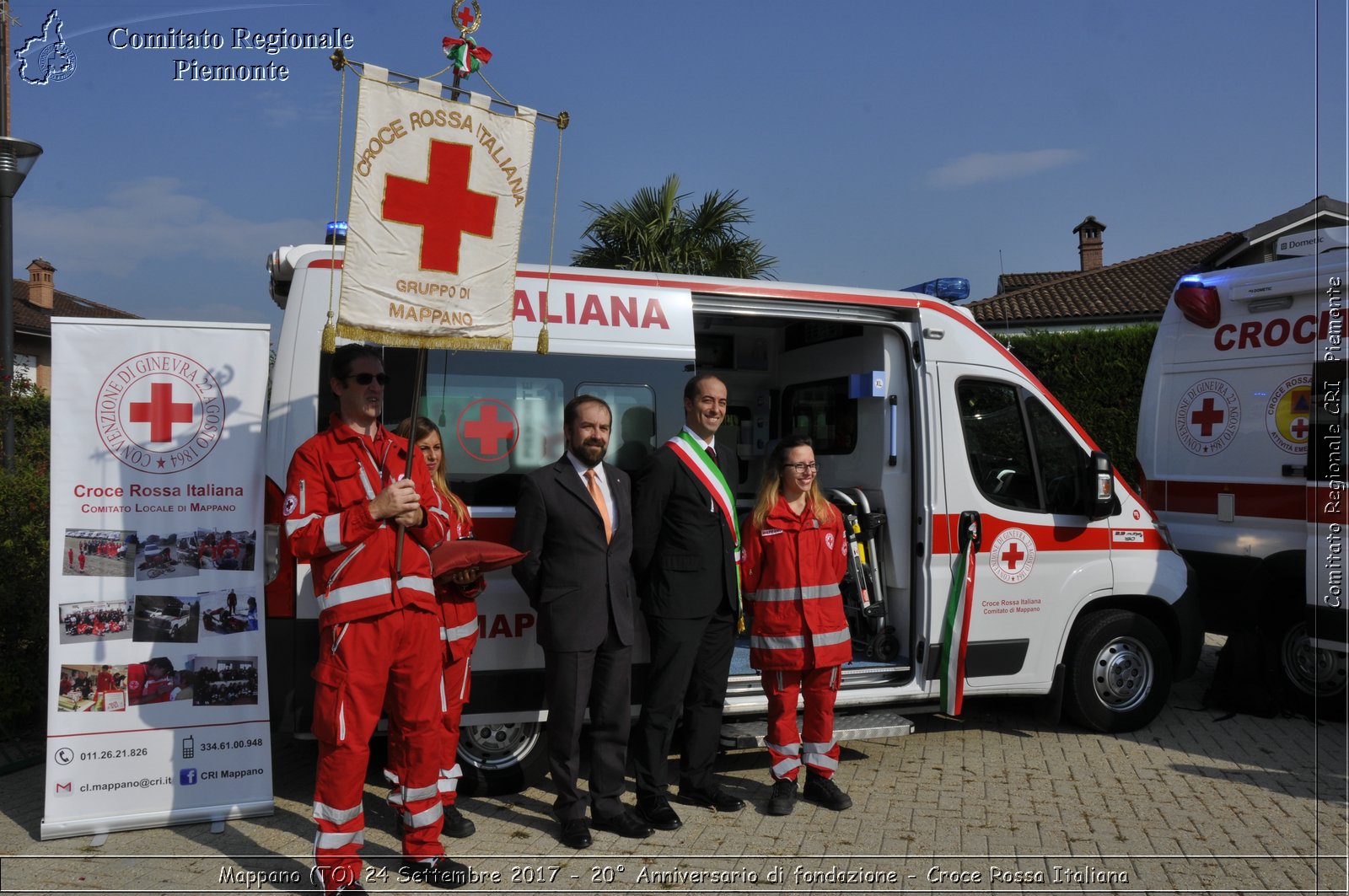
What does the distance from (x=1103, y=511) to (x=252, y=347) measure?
465 centimetres

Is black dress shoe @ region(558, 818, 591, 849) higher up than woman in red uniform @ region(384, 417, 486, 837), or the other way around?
woman in red uniform @ region(384, 417, 486, 837)

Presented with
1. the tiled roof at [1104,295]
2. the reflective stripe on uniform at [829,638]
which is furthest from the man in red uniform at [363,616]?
the tiled roof at [1104,295]

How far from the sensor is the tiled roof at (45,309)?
2616cm

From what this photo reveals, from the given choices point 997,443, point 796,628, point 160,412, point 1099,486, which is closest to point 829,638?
point 796,628

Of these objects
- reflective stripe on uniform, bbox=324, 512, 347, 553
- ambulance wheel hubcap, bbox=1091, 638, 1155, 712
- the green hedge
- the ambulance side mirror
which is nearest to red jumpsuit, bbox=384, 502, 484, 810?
reflective stripe on uniform, bbox=324, 512, 347, 553

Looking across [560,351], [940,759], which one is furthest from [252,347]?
[940,759]

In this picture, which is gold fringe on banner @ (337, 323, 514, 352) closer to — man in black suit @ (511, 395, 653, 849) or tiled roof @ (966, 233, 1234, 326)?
man in black suit @ (511, 395, 653, 849)

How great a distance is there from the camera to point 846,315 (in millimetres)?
5602

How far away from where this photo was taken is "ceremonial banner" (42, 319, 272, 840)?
437 centimetres

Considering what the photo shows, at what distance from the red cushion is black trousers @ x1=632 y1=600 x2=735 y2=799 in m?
0.81

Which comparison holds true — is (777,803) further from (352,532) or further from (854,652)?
(352,532)

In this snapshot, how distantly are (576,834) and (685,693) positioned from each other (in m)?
0.80

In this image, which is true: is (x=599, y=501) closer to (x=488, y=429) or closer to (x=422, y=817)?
(x=488, y=429)

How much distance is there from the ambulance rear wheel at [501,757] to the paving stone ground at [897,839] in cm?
9
